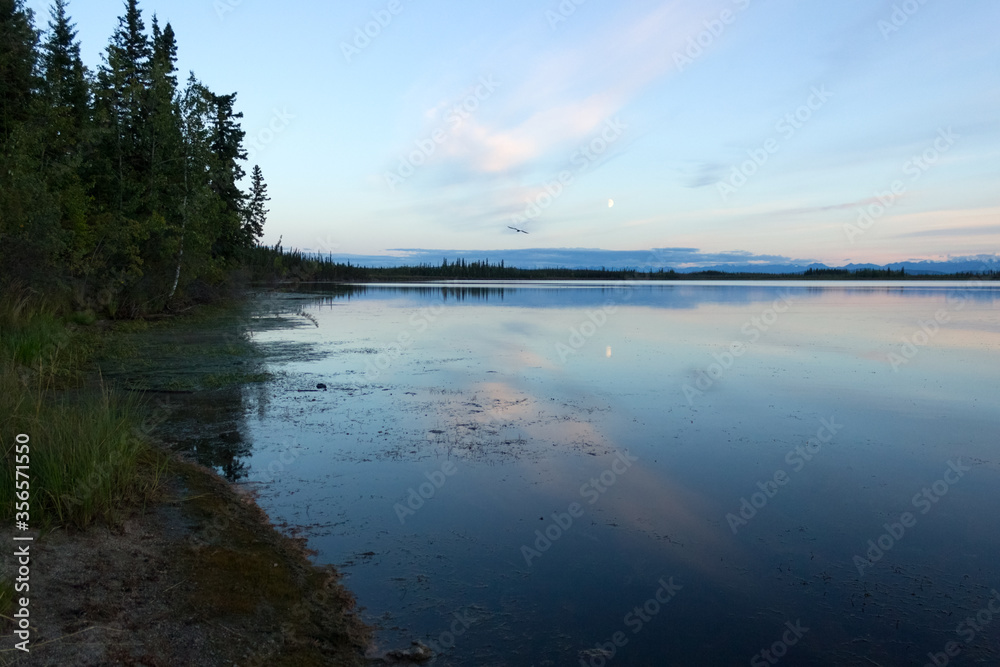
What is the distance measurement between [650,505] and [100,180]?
23999mm

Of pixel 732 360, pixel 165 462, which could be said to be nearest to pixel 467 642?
pixel 165 462

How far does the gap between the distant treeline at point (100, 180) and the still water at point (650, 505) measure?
24.5 ft

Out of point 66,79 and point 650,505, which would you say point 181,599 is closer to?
point 650,505

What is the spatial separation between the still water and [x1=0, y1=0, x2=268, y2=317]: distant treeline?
746cm

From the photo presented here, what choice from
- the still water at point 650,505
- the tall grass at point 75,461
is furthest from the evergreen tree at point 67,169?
the tall grass at point 75,461

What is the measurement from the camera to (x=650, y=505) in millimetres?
6492

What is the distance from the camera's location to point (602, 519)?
6.16m

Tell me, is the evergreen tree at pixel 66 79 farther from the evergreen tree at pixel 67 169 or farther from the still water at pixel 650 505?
the still water at pixel 650 505

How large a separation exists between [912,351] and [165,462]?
1831 centimetres

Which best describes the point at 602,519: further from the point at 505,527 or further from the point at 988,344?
the point at 988,344

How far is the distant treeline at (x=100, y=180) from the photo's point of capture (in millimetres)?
15695

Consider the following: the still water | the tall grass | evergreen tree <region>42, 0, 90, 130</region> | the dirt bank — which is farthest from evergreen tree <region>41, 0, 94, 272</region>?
the dirt bank

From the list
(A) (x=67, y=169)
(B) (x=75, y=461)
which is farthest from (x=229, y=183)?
(B) (x=75, y=461)

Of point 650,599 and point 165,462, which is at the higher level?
point 165,462
